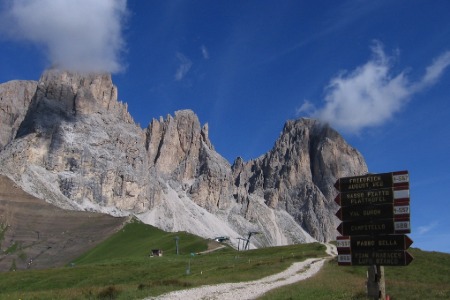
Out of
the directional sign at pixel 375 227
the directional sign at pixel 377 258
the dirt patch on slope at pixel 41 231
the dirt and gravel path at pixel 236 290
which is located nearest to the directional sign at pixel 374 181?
the directional sign at pixel 375 227

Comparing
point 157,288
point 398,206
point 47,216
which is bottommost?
point 157,288

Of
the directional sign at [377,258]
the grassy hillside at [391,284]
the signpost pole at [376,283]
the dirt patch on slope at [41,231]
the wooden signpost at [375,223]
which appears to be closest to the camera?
the directional sign at [377,258]

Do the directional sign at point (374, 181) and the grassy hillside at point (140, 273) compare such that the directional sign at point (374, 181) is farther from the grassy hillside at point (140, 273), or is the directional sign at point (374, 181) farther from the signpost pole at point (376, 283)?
the grassy hillside at point (140, 273)

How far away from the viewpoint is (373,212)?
67.8 ft

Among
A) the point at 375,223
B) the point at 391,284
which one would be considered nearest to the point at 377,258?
the point at 375,223

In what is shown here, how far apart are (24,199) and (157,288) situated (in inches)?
6823

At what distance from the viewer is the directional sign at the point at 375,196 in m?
20.0

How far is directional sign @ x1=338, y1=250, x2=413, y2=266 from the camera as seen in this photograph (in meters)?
19.7

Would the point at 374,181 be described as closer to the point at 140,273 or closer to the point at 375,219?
the point at 375,219

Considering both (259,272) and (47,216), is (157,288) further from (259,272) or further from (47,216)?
(47,216)

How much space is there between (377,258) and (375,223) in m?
1.43

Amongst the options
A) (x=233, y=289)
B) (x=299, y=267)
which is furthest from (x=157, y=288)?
(x=299, y=267)

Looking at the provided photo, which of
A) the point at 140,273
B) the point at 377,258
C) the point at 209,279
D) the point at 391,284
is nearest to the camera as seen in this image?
the point at 377,258

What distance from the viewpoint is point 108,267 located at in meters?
78.8
